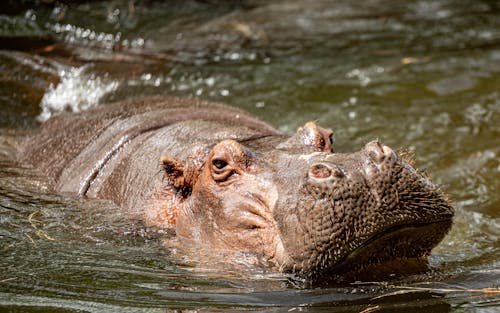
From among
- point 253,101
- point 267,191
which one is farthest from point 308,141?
point 253,101

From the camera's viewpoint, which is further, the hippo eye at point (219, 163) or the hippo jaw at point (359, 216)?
the hippo eye at point (219, 163)

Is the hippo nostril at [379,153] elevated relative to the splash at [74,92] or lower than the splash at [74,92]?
lower

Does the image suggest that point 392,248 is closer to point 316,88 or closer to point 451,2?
point 316,88

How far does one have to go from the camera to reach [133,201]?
5.15 m

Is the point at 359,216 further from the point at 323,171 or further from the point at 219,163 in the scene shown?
the point at 219,163

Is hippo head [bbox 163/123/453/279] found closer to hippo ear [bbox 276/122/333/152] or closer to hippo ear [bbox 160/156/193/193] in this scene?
hippo ear [bbox 276/122/333/152]

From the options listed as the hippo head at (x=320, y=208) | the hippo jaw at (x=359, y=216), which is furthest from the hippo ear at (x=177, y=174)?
the hippo jaw at (x=359, y=216)

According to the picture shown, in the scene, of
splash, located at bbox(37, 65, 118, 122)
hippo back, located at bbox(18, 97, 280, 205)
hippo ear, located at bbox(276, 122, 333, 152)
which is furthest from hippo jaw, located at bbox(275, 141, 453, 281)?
splash, located at bbox(37, 65, 118, 122)

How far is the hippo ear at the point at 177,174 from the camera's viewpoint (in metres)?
4.80

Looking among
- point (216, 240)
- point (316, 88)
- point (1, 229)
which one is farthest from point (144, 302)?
point (316, 88)

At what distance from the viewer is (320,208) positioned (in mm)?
3975

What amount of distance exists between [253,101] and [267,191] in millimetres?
4253

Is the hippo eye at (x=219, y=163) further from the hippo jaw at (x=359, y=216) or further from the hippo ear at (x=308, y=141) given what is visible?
the hippo jaw at (x=359, y=216)

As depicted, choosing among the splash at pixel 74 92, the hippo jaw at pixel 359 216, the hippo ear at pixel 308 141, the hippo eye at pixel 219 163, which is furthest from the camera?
the splash at pixel 74 92
